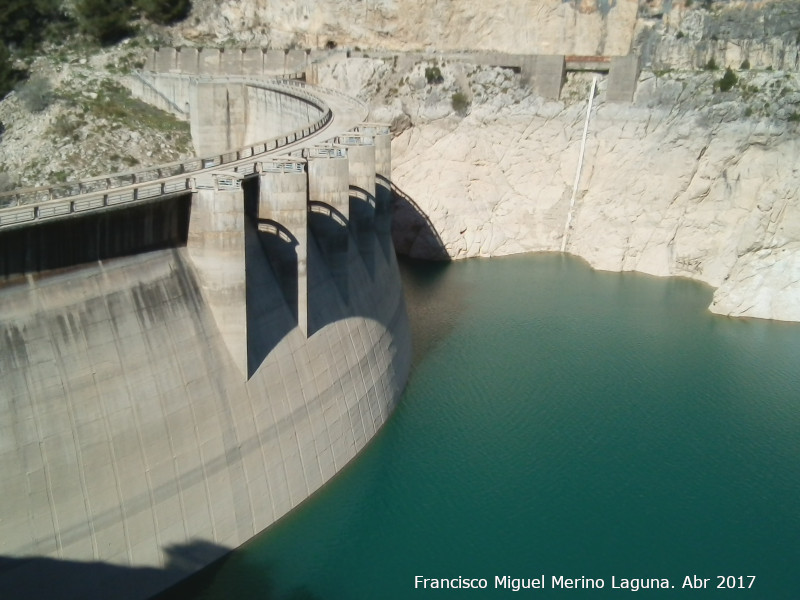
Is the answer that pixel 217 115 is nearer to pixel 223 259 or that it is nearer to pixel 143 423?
pixel 223 259

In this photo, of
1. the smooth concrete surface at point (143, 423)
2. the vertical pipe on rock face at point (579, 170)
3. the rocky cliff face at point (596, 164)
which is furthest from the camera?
the vertical pipe on rock face at point (579, 170)

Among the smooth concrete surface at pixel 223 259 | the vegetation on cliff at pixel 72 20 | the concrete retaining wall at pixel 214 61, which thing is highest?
the vegetation on cliff at pixel 72 20

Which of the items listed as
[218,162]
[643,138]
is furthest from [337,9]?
[218,162]

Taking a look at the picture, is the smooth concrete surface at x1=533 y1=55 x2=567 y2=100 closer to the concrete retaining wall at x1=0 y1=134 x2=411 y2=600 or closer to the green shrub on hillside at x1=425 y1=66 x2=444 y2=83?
the green shrub on hillside at x1=425 y1=66 x2=444 y2=83

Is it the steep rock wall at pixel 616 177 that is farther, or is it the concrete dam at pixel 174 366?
the steep rock wall at pixel 616 177

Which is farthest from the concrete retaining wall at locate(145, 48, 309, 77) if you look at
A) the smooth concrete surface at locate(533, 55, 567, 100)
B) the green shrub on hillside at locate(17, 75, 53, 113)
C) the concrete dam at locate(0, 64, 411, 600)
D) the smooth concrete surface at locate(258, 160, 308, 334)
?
the smooth concrete surface at locate(258, 160, 308, 334)

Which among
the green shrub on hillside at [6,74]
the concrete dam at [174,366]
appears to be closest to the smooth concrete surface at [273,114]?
the concrete dam at [174,366]

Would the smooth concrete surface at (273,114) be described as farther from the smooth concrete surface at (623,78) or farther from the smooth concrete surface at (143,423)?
the smooth concrete surface at (623,78)

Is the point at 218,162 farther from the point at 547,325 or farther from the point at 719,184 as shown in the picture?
the point at 719,184
